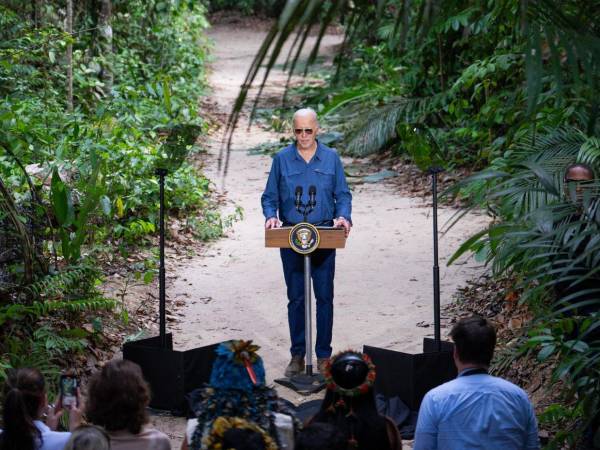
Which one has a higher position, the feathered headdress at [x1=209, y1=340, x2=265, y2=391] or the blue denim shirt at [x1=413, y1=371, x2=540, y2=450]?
the feathered headdress at [x1=209, y1=340, x2=265, y2=391]

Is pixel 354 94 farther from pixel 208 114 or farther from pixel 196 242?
pixel 196 242

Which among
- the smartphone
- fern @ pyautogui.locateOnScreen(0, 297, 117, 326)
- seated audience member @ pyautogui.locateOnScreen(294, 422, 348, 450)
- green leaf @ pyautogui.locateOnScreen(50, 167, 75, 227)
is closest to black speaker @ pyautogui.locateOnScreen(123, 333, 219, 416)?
fern @ pyautogui.locateOnScreen(0, 297, 117, 326)

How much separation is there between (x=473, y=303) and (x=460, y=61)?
5.90 meters

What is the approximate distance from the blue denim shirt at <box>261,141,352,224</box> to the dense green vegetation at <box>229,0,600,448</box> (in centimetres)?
62

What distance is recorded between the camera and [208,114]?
16375 mm

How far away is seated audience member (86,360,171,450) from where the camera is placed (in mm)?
3180

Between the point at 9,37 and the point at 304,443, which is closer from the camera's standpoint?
the point at 304,443

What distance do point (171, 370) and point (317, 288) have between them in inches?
41.9

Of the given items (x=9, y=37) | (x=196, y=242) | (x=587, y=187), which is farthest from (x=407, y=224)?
(x=587, y=187)

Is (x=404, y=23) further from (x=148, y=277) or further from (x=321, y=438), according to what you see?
(x=148, y=277)

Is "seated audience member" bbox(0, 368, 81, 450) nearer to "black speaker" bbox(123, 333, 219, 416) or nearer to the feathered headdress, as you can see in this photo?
the feathered headdress

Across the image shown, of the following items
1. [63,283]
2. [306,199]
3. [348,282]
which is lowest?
[348,282]

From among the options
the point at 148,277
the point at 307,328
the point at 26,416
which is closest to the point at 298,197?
the point at 307,328

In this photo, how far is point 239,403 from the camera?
3100mm
